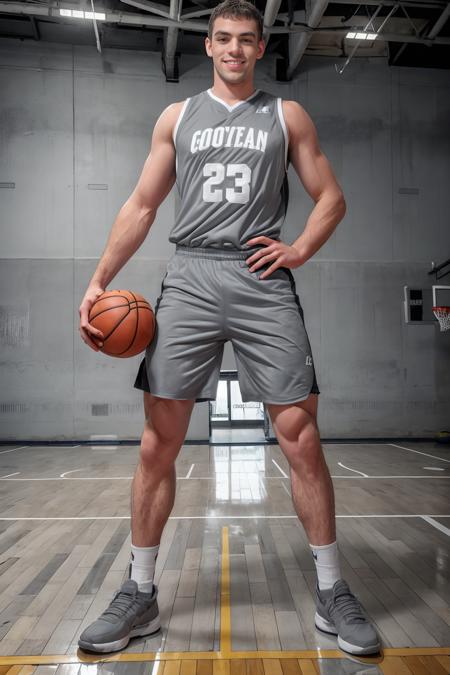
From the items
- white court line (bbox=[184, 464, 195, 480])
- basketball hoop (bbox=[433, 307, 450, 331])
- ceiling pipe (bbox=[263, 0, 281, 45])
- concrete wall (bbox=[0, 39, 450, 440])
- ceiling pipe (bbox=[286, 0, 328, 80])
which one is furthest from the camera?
concrete wall (bbox=[0, 39, 450, 440])

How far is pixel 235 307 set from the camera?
1.68 m

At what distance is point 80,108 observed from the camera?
364 inches

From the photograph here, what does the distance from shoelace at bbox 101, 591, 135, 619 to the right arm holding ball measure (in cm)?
100

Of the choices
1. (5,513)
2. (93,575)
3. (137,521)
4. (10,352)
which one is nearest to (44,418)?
(10,352)

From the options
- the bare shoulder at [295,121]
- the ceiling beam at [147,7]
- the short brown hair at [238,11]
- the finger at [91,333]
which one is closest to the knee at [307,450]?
the finger at [91,333]

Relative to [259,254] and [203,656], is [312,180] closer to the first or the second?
[259,254]

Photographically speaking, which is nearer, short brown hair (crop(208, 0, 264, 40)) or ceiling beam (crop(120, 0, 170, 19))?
short brown hair (crop(208, 0, 264, 40))

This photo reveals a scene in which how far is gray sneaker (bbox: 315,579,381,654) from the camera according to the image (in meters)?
1.53

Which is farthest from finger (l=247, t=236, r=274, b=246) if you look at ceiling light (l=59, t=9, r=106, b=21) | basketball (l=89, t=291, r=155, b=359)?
ceiling light (l=59, t=9, r=106, b=21)

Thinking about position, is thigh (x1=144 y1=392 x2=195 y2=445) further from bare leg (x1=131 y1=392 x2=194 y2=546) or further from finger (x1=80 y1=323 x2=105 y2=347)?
finger (x1=80 y1=323 x2=105 y2=347)

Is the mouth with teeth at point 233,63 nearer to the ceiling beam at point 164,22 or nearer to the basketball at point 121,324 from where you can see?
the basketball at point 121,324

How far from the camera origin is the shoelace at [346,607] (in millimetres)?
1598

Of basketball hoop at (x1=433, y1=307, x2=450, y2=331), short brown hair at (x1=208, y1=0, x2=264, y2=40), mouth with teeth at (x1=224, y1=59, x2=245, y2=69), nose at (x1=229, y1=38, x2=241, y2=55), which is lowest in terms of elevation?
basketball hoop at (x1=433, y1=307, x2=450, y2=331)

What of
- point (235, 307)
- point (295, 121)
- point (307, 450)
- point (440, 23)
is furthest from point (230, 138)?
point (440, 23)
